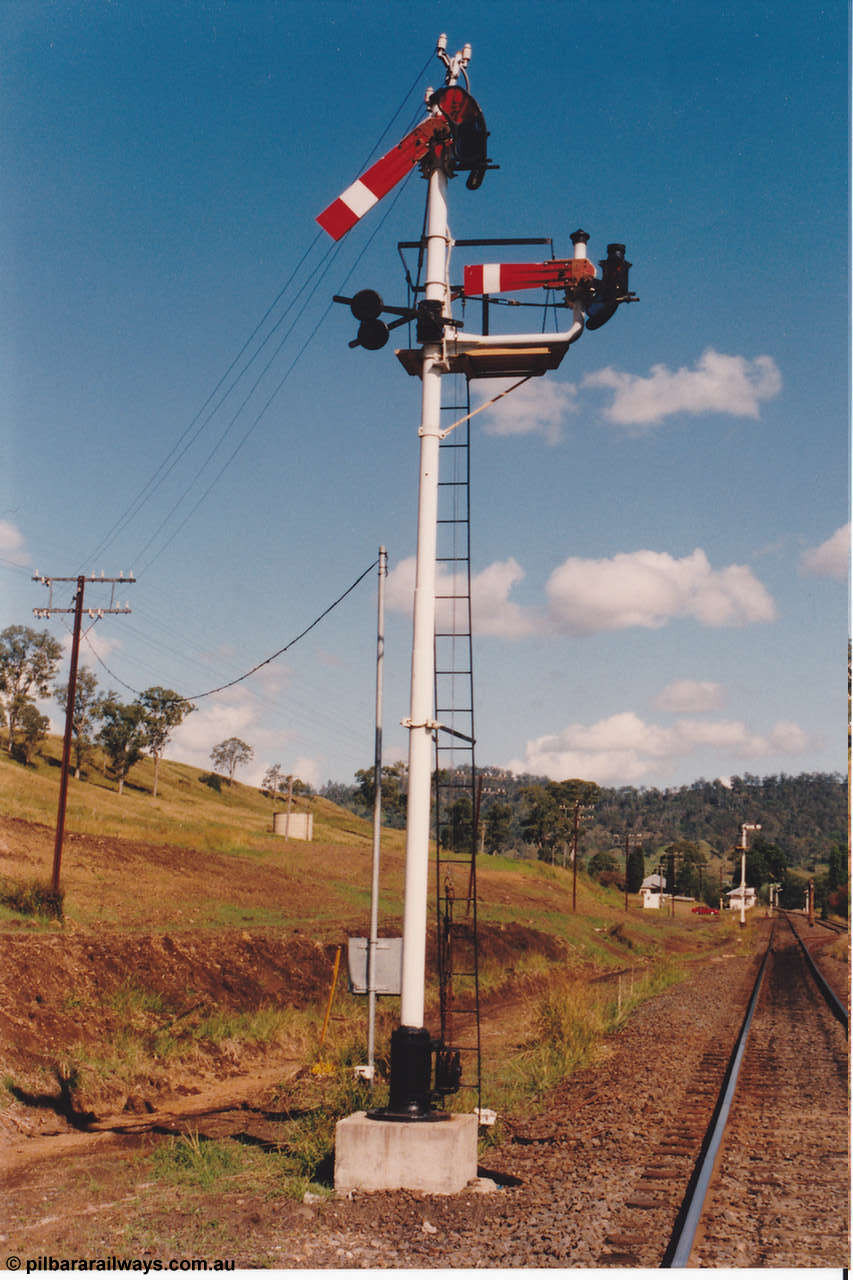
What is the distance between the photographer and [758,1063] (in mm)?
15047

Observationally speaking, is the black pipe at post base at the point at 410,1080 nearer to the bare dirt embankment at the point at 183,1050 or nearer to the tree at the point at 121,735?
the bare dirt embankment at the point at 183,1050

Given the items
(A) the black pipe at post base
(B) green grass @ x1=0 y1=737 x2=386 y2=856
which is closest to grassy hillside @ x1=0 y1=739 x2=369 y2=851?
(B) green grass @ x1=0 y1=737 x2=386 y2=856

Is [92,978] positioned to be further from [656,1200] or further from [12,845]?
[12,845]

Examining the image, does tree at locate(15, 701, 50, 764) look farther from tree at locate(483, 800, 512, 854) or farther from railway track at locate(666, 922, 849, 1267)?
railway track at locate(666, 922, 849, 1267)

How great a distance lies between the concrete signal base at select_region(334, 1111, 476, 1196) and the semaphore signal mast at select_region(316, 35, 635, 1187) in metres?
0.68

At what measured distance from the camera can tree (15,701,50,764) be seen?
8738 centimetres

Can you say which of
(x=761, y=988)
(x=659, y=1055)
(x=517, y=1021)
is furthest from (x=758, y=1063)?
(x=761, y=988)

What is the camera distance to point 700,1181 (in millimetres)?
7949

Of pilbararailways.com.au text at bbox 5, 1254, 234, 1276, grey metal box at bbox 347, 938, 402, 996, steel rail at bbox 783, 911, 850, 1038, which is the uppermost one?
grey metal box at bbox 347, 938, 402, 996

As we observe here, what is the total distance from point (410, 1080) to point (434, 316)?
21.1 ft

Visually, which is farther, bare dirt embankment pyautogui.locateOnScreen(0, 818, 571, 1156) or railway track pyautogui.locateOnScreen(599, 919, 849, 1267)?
bare dirt embankment pyautogui.locateOnScreen(0, 818, 571, 1156)

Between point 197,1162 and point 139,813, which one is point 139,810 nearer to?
point 139,813

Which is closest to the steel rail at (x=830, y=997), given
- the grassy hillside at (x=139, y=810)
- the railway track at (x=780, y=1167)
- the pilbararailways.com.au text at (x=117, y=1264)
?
the railway track at (x=780, y=1167)

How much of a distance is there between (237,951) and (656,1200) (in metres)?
17.0
